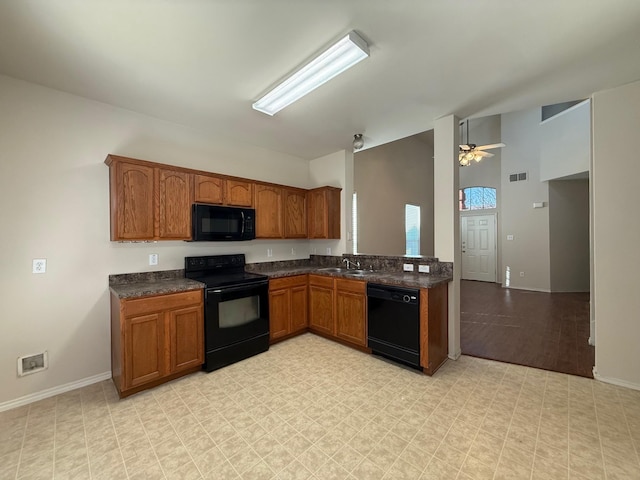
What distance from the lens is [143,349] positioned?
2340 mm

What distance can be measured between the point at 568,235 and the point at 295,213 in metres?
6.68

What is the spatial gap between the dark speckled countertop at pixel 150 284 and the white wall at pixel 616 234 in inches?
155

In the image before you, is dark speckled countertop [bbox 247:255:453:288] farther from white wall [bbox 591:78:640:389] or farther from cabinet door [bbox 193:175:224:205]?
white wall [bbox 591:78:640:389]

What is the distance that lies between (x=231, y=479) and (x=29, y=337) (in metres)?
2.20

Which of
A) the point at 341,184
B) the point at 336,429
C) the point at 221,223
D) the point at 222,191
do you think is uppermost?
the point at 341,184

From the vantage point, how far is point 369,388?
2.42m

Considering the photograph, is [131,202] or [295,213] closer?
[131,202]

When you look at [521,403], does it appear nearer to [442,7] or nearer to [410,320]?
[410,320]

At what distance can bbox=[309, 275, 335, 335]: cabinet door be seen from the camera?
3486 millimetres

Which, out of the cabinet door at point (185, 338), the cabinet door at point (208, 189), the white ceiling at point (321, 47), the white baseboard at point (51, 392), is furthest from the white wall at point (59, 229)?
the cabinet door at point (185, 338)

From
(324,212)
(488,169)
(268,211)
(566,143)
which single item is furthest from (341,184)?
(488,169)

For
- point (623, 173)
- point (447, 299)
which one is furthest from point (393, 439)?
point (623, 173)

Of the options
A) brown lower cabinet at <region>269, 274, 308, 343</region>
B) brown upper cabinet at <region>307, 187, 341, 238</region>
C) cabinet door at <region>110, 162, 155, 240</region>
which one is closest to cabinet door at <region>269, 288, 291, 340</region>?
brown lower cabinet at <region>269, 274, 308, 343</region>

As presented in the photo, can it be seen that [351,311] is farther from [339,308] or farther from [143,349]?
[143,349]
